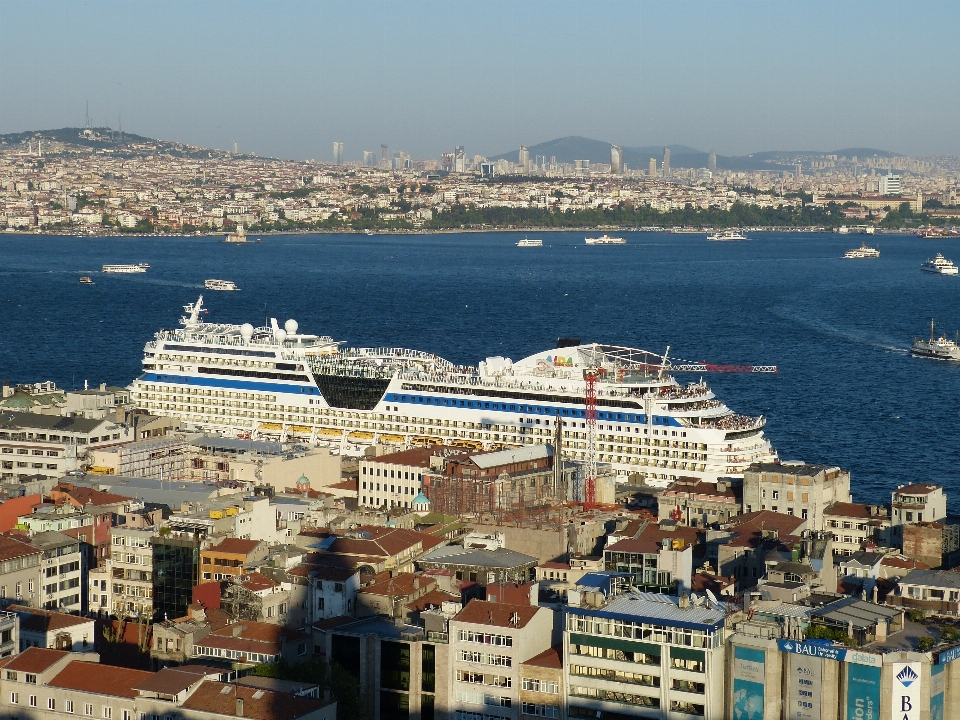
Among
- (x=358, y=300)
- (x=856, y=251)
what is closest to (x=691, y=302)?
(x=358, y=300)

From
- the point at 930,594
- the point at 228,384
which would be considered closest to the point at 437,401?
the point at 228,384

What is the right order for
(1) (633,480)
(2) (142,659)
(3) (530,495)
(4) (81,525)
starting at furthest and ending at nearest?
(1) (633,480), (3) (530,495), (4) (81,525), (2) (142,659)

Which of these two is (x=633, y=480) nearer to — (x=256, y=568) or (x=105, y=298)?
(x=256, y=568)

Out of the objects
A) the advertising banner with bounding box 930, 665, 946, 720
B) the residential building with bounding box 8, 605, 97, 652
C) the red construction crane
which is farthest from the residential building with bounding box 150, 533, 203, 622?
the red construction crane

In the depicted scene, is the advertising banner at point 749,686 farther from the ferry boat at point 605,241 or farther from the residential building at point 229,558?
the ferry boat at point 605,241

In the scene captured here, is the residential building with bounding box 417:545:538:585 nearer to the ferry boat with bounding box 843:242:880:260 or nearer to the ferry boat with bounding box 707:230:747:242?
the ferry boat with bounding box 843:242:880:260
